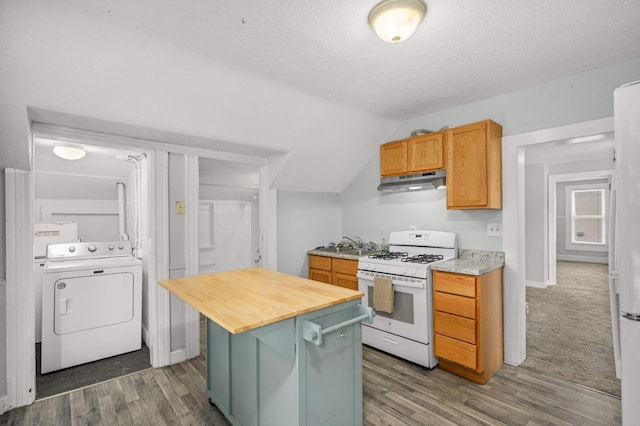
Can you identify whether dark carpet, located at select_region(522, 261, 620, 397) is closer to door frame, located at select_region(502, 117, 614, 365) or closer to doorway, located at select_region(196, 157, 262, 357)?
door frame, located at select_region(502, 117, 614, 365)

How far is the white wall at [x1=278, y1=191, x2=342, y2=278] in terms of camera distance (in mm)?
3764

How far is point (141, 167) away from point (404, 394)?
320cm

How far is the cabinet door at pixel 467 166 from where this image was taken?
2.67m

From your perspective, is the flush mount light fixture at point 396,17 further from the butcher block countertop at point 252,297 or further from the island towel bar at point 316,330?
the island towel bar at point 316,330

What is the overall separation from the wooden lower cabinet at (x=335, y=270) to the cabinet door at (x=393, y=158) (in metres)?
1.08

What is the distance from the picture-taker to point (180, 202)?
293cm

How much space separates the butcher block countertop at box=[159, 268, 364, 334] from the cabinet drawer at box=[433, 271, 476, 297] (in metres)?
1.12

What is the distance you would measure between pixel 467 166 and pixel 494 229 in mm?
660

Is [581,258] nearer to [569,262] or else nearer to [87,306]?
[569,262]

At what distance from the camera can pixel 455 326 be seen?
2498mm

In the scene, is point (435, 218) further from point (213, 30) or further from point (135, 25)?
point (135, 25)

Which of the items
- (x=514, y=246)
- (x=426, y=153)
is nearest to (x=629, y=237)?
(x=514, y=246)

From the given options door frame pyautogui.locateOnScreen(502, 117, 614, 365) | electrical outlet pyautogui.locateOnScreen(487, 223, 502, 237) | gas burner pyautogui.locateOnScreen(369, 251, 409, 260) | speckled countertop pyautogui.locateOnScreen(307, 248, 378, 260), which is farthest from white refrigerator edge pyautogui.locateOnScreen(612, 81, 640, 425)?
speckled countertop pyautogui.locateOnScreen(307, 248, 378, 260)

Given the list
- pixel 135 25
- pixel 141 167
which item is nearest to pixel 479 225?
pixel 135 25
